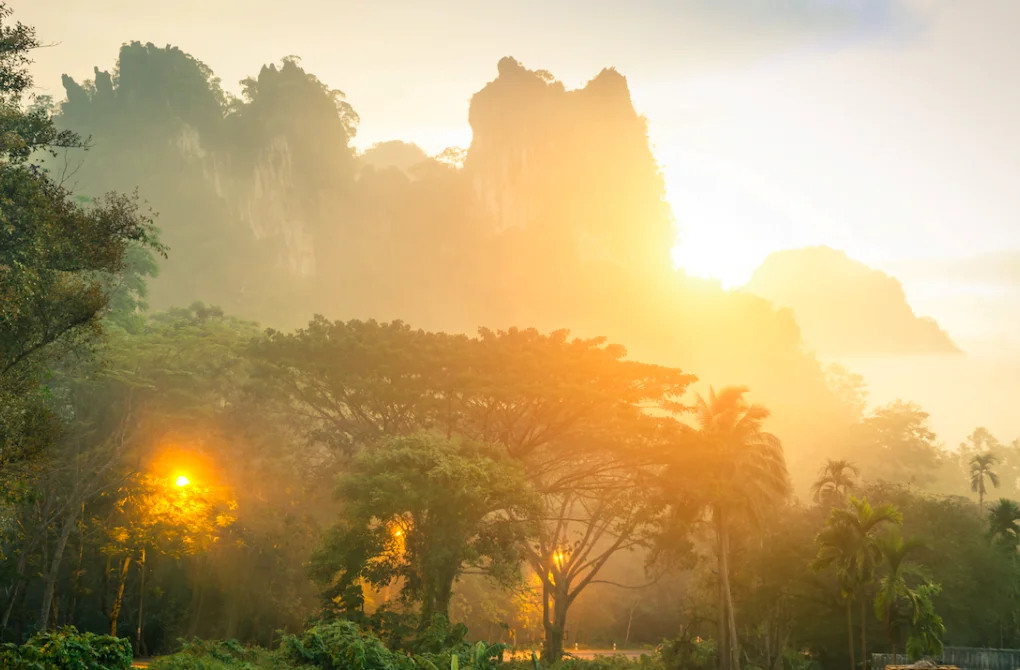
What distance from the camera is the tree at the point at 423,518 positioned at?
2627 cm

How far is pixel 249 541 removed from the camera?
115ft

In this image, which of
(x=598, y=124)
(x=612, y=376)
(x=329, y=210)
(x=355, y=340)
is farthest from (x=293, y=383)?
(x=598, y=124)

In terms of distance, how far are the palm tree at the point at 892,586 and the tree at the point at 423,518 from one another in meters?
13.3

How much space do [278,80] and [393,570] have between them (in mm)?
121025

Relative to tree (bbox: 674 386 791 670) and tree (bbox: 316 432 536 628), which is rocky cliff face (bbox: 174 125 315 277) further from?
tree (bbox: 316 432 536 628)

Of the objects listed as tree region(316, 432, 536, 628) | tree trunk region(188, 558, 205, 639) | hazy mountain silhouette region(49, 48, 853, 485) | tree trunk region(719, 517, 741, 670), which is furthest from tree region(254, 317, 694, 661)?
hazy mountain silhouette region(49, 48, 853, 485)

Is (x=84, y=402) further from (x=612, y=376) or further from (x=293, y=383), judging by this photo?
(x=612, y=376)

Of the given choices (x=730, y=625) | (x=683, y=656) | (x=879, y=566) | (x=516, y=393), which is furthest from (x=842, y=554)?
(x=516, y=393)

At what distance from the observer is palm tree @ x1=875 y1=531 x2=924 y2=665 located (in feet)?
90.6

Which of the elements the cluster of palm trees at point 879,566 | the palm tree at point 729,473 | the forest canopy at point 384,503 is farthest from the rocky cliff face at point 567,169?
the cluster of palm trees at point 879,566

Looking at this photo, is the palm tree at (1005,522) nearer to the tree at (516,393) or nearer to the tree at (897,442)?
the tree at (516,393)

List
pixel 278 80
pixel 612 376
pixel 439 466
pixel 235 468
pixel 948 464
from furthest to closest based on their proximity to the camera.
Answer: pixel 278 80
pixel 948 464
pixel 235 468
pixel 612 376
pixel 439 466

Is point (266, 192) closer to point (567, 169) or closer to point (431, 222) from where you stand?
point (431, 222)

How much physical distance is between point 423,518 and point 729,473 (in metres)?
13.2
